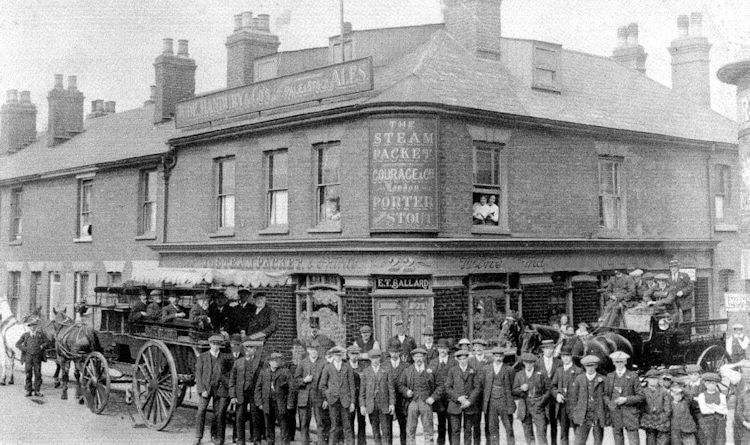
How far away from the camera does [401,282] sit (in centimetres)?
1570

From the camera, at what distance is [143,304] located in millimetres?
13969

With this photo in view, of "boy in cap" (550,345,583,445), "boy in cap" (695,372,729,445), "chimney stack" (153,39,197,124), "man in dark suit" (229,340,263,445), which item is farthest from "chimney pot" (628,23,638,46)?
"man in dark suit" (229,340,263,445)

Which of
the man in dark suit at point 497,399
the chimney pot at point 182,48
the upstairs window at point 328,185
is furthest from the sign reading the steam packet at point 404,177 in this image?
the chimney pot at point 182,48

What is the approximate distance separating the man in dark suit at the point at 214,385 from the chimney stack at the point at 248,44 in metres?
11.6

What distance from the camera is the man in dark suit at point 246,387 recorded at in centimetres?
1145

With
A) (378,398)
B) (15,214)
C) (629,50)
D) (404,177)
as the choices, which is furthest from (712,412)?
(15,214)

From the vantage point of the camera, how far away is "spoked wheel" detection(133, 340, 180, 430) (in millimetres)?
12469

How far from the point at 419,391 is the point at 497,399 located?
3.54ft

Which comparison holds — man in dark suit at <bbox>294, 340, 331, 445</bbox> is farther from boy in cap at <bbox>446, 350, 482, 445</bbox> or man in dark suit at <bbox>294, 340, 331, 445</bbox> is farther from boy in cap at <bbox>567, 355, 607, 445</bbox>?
boy in cap at <bbox>567, 355, 607, 445</bbox>

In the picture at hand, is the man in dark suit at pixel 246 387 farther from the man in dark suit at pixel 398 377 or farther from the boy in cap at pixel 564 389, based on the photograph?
the boy in cap at pixel 564 389

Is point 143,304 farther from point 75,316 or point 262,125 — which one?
point 75,316

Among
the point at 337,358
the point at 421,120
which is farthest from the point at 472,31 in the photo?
the point at 337,358

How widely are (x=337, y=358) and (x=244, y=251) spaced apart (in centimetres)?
811

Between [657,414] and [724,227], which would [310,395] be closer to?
[657,414]
